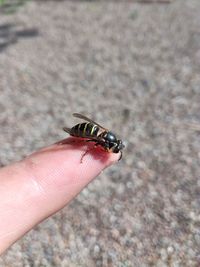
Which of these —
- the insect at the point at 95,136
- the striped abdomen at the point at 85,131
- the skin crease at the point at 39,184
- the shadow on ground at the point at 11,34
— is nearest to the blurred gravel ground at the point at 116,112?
the shadow on ground at the point at 11,34

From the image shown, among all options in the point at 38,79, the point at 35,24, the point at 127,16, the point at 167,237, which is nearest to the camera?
the point at 167,237

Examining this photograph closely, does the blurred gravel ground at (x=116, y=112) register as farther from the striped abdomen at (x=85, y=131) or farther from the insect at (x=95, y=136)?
the striped abdomen at (x=85, y=131)

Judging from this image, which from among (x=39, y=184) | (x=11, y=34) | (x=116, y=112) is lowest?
(x=116, y=112)

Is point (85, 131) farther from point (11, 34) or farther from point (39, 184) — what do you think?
point (11, 34)

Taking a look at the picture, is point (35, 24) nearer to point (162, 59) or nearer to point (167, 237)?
point (162, 59)

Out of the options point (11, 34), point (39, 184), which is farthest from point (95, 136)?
point (11, 34)

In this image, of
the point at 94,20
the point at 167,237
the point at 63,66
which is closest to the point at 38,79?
the point at 63,66
